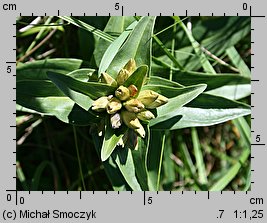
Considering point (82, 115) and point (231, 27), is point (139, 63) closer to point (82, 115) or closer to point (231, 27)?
point (82, 115)

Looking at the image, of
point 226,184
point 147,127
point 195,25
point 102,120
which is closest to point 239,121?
point 226,184

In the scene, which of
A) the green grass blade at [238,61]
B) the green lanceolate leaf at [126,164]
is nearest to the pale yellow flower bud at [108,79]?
the green lanceolate leaf at [126,164]

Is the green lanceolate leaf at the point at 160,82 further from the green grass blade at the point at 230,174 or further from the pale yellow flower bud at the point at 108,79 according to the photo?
the green grass blade at the point at 230,174

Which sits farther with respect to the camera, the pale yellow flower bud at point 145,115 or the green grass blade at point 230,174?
the green grass blade at point 230,174

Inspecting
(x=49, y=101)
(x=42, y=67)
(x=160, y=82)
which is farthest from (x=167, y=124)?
(x=42, y=67)

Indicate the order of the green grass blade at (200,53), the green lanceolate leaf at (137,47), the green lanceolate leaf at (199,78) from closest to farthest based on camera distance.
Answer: the green lanceolate leaf at (137,47) → the green lanceolate leaf at (199,78) → the green grass blade at (200,53)

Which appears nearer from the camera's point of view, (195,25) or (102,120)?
(102,120)

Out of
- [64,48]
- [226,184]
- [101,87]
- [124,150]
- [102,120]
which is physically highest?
[64,48]
